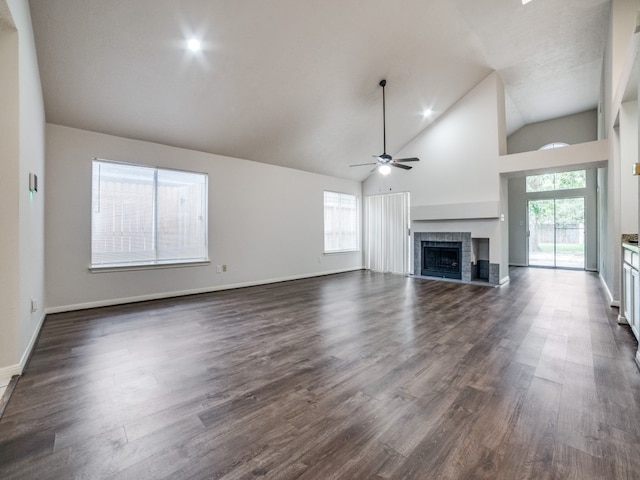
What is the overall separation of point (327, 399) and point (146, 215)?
4359 mm

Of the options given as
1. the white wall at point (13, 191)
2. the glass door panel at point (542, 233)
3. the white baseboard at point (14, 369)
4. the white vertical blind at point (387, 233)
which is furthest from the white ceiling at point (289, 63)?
the glass door panel at point (542, 233)

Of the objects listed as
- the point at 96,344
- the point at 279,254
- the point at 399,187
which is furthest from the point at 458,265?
the point at 96,344

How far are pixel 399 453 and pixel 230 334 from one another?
2293mm

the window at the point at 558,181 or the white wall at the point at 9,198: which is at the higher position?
the window at the point at 558,181

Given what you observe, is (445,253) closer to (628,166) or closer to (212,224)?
(628,166)

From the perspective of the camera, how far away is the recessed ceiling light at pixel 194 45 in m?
3.53

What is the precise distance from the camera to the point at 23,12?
8.30 feet

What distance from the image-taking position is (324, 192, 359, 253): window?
26.0ft

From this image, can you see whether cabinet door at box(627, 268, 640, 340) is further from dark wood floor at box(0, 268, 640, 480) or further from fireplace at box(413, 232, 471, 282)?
fireplace at box(413, 232, 471, 282)

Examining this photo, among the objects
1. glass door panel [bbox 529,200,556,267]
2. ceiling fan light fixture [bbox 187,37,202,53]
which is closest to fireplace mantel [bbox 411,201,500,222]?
glass door panel [bbox 529,200,556,267]

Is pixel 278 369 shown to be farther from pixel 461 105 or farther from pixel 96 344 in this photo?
pixel 461 105

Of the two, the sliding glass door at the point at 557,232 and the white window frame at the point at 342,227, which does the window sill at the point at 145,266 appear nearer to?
the white window frame at the point at 342,227

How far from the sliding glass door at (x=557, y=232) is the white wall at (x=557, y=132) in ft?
5.71

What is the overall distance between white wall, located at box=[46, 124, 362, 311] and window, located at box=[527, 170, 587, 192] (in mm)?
5750
